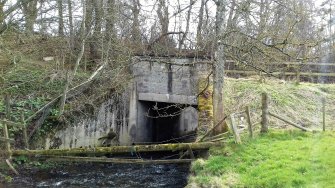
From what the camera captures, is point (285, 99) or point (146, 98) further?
point (146, 98)

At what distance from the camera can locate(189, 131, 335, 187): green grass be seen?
8.52m

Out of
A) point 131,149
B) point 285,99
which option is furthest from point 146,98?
point 285,99

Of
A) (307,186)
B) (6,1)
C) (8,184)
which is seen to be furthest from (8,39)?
(307,186)

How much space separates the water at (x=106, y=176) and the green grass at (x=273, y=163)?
5.95ft

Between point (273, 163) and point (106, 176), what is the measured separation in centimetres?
562

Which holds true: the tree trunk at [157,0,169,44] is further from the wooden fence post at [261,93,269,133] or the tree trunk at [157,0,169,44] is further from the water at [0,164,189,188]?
the water at [0,164,189,188]

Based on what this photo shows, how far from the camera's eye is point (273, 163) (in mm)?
9594

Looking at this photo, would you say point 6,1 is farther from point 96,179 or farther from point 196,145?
point 196,145

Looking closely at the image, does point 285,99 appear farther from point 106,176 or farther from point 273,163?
point 106,176

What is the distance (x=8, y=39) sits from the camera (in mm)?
16031

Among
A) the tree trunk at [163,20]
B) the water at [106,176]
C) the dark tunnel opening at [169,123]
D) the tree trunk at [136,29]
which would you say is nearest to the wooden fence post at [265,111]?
the water at [106,176]

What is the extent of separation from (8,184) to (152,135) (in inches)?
398

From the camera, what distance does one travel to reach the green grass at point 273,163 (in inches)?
336

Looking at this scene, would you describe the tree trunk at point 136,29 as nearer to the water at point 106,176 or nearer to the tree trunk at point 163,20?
the tree trunk at point 163,20
